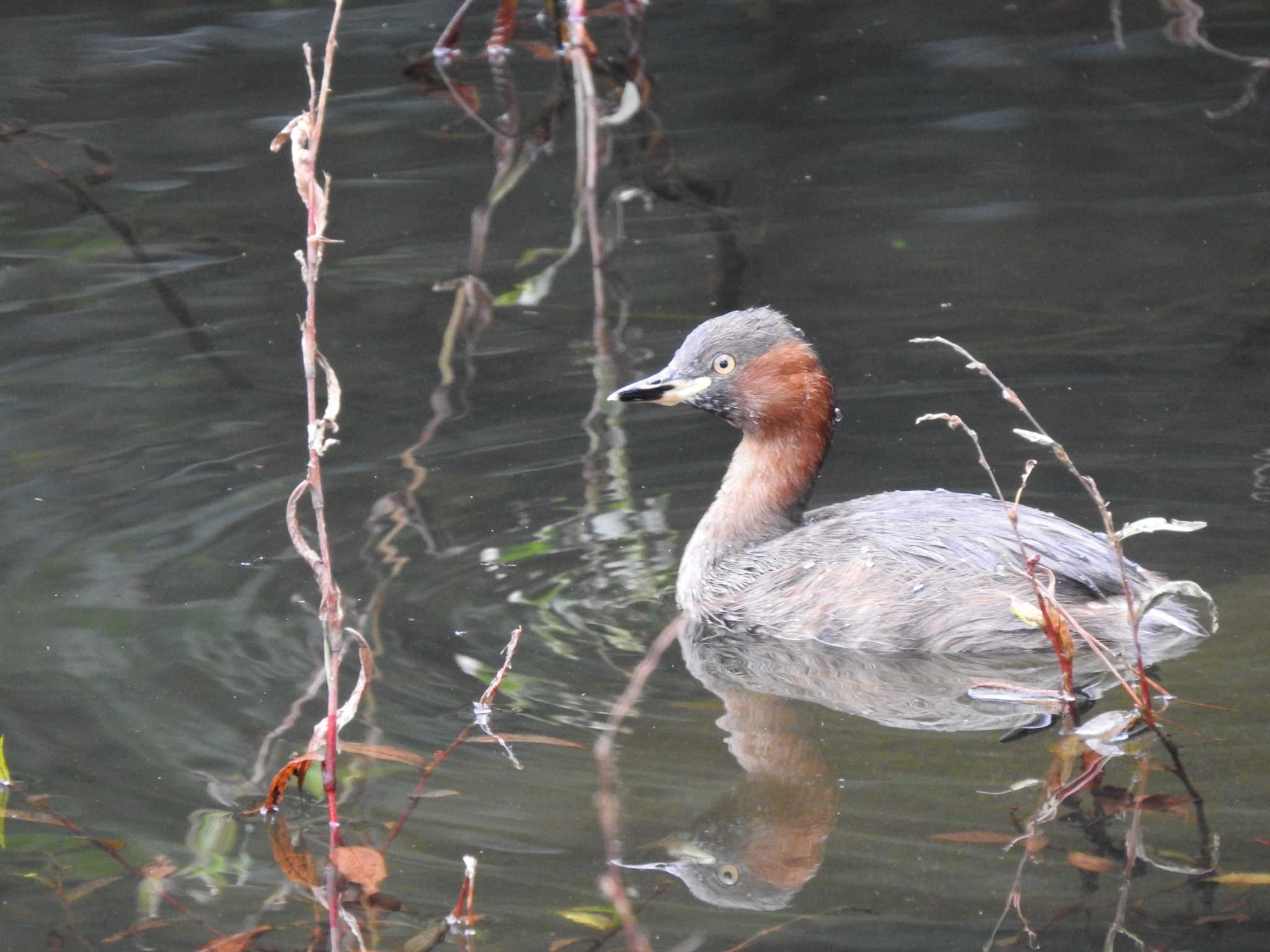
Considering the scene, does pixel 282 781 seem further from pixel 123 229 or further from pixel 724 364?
pixel 123 229

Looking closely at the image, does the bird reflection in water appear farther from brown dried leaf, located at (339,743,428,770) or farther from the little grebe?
brown dried leaf, located at (339,743,428,770)

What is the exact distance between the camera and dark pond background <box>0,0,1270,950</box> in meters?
3.63

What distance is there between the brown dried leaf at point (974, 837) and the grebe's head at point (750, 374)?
1871 millimetres

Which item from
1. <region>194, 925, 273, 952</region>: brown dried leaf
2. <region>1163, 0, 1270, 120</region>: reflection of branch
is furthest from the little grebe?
<region>1163, 0, 1270, 120</region>: reflection of branch

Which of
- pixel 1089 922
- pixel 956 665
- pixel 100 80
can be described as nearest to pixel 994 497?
pixel 956 665

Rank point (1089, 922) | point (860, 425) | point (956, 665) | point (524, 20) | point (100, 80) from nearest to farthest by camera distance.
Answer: point (1089, 922), point (956, 665), point (860, 425), point (100, 80), point (524, 20)

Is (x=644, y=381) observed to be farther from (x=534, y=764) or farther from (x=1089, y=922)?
(x=1089, y=922)

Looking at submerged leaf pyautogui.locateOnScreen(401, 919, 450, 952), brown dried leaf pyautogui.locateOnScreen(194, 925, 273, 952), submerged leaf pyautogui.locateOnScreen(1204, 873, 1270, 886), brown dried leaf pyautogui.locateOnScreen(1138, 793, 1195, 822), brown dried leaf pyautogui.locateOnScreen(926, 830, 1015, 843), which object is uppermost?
brown dried leaf pyautogui.locateOnScreen(194, 925, 273, 952)

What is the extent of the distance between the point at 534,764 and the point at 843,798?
68 centimetres

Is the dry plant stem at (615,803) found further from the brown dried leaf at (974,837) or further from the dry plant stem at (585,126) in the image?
the dry plant stem at (585,126)

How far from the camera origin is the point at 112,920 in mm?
3408

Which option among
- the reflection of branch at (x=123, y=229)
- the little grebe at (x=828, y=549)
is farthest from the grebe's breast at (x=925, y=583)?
the reflection of branch at (x=123, y=229)

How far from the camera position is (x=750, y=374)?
5.23 meters

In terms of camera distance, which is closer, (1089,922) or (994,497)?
(1089,922)
